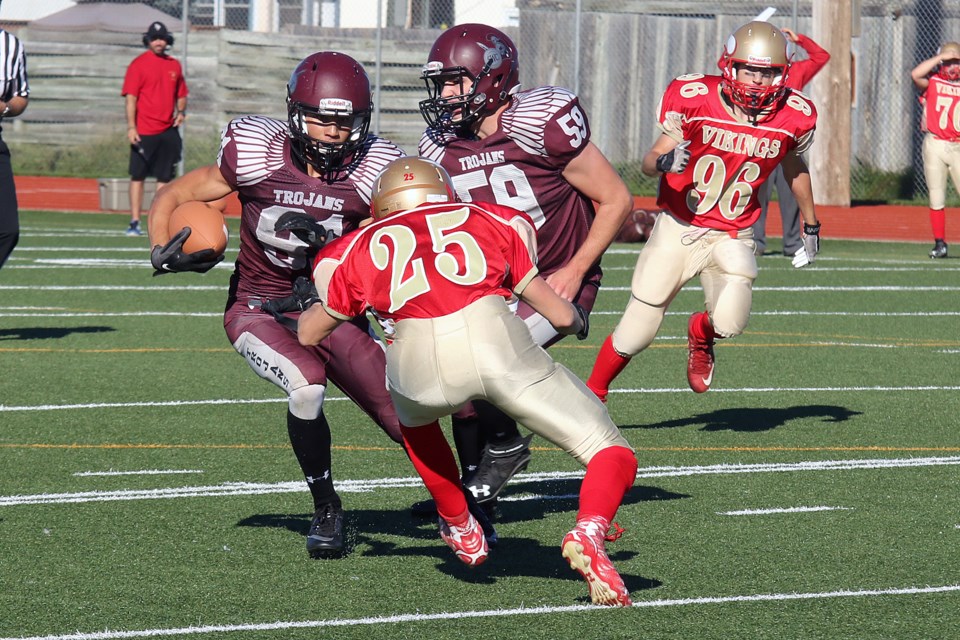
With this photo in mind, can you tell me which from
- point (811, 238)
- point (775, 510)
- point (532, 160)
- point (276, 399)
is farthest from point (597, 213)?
point (276, 399)

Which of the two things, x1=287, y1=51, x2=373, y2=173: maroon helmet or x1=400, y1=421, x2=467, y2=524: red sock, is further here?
x1=287, y1=51, x2=373, y2=173: maroon helmet

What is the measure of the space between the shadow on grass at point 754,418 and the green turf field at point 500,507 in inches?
1.0

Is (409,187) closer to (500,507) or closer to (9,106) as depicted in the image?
(500,507)

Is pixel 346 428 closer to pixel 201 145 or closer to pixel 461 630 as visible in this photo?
pixel 461 630

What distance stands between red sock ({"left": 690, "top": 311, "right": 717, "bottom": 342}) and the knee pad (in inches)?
106

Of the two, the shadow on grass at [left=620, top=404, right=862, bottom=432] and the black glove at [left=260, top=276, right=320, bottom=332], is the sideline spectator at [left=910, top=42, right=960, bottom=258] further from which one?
the black glove at [left=260, top=276, right=320, bottom=332]

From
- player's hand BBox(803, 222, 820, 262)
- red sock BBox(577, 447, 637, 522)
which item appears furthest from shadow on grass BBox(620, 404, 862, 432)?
red sock BBox(577, 447, 637, 522)

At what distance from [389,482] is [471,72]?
1.64 metres

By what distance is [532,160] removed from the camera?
236 inches

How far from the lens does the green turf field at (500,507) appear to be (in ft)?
14.6

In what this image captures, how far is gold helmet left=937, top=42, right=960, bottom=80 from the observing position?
50.6ft

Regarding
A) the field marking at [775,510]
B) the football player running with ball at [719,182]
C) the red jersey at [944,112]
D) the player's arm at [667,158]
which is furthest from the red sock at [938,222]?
the field marking at [775,510]

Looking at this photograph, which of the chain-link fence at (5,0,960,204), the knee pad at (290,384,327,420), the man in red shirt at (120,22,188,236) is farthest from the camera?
the chain-link fence at (5,0,960,204)

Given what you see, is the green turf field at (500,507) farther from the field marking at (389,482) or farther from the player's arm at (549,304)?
the player's arm at (549,304)
